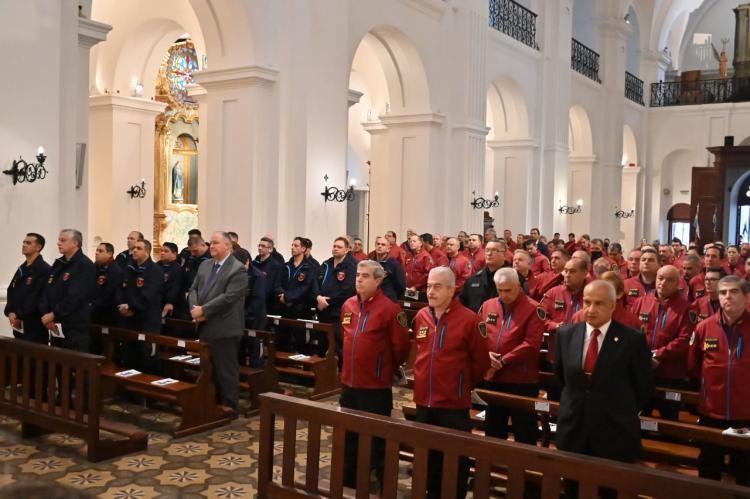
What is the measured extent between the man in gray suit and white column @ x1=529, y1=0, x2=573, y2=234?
592 inches

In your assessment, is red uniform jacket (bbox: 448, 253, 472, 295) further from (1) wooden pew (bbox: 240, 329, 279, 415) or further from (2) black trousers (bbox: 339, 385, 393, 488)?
(2) black trousers (bbox: 339, 385, 393, 488)

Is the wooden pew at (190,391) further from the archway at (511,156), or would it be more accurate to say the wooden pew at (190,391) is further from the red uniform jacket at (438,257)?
the archway at (511,156)

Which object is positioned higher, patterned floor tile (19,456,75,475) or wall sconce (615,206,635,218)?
wall sconce (615,206,635,218)

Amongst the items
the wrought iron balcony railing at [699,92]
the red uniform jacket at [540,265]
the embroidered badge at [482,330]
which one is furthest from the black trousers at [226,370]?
the wrought iron balcony railing at [699,92]

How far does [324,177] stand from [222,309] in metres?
6.35

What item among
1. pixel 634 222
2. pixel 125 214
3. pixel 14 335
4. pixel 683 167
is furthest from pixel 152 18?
pixel 683 167

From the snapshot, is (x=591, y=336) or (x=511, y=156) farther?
(x=511, y=156)

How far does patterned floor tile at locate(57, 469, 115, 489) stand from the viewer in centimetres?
513

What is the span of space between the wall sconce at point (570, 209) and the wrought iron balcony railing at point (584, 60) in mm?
4275

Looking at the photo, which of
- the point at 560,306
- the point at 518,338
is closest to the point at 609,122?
the point at 560,306

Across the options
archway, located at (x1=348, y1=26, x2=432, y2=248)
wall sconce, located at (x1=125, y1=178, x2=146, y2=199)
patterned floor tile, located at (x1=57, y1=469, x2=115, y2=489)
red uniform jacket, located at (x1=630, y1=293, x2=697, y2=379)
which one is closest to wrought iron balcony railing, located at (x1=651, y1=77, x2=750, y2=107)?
archway, located at (x1=348, y1=26, x2=432, y2=248)

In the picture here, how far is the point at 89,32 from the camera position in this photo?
9867 mm

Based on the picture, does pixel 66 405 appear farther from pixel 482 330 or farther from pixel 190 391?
pixel 482 330

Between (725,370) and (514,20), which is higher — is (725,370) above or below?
below
